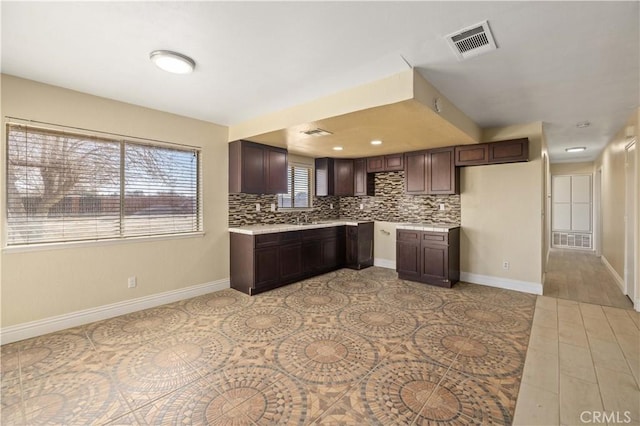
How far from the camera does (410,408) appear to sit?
73.7 inches

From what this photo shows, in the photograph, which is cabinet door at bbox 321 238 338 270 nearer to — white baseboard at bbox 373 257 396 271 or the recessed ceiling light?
white baseboard at bbox 373 257 396 271

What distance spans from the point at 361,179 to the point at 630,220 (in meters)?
4.11

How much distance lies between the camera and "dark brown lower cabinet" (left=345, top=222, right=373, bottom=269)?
18.7 feet

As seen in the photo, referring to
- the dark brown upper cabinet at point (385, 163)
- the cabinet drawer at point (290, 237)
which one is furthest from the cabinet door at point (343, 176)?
the cabinet drawer at point (290, 237)

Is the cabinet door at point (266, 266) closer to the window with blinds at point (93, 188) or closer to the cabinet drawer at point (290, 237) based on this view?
the cabinet drawer at point (290, 237)

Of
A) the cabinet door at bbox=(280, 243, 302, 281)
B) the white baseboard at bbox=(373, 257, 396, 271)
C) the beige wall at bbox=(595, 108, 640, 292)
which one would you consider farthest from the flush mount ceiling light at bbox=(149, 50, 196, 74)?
the beige wall at bbox=(595, 108, 640, 292)

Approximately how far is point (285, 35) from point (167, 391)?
2683 mm

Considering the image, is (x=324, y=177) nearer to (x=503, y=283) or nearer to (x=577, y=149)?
(x=503, y=283)

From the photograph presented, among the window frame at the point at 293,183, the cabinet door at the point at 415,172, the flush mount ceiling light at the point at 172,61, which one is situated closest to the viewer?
the flush mount ceiling light at the point at 172,61

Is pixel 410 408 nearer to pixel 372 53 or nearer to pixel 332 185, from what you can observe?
pixel 372 53

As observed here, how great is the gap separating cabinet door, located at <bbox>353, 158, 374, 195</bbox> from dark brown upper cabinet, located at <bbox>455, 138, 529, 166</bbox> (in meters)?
1.84

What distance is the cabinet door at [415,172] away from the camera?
513cm

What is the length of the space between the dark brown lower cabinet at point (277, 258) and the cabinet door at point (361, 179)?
1.24 metres

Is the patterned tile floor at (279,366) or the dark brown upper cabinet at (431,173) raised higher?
the dark brown upper cabinet at (431,173)
